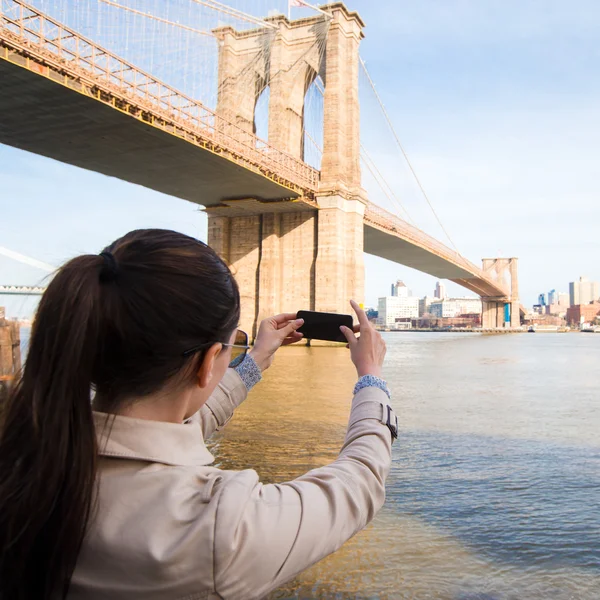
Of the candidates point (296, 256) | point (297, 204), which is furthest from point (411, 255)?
point (297, 204)

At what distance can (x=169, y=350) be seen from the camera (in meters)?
0.89

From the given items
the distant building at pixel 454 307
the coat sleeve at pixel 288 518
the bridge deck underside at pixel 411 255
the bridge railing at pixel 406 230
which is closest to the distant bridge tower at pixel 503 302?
the bridge deck underside at pixel 411 255

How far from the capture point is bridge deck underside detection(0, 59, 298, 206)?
15.1 meters

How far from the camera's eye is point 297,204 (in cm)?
2650

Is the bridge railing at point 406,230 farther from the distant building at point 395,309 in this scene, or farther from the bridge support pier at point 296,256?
the distant building at point 395,309

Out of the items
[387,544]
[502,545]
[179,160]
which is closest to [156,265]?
[387,544]

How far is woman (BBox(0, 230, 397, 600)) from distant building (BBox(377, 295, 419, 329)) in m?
121

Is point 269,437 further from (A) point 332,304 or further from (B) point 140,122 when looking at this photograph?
(A) point 332,304

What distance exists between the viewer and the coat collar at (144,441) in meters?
0.81

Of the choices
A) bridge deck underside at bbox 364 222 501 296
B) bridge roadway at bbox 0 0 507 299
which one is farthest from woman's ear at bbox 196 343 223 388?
bridge deck underside at bbox 364 222 501 296

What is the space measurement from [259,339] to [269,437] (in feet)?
12.5

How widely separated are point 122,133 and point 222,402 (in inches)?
727

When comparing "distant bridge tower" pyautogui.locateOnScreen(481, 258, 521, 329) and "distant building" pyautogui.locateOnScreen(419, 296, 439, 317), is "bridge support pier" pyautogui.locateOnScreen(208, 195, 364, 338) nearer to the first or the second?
"distant bridge tower" pyautogui.locateOnScreen(481, 258, 521, 329)

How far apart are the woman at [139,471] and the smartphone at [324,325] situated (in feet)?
1.48
